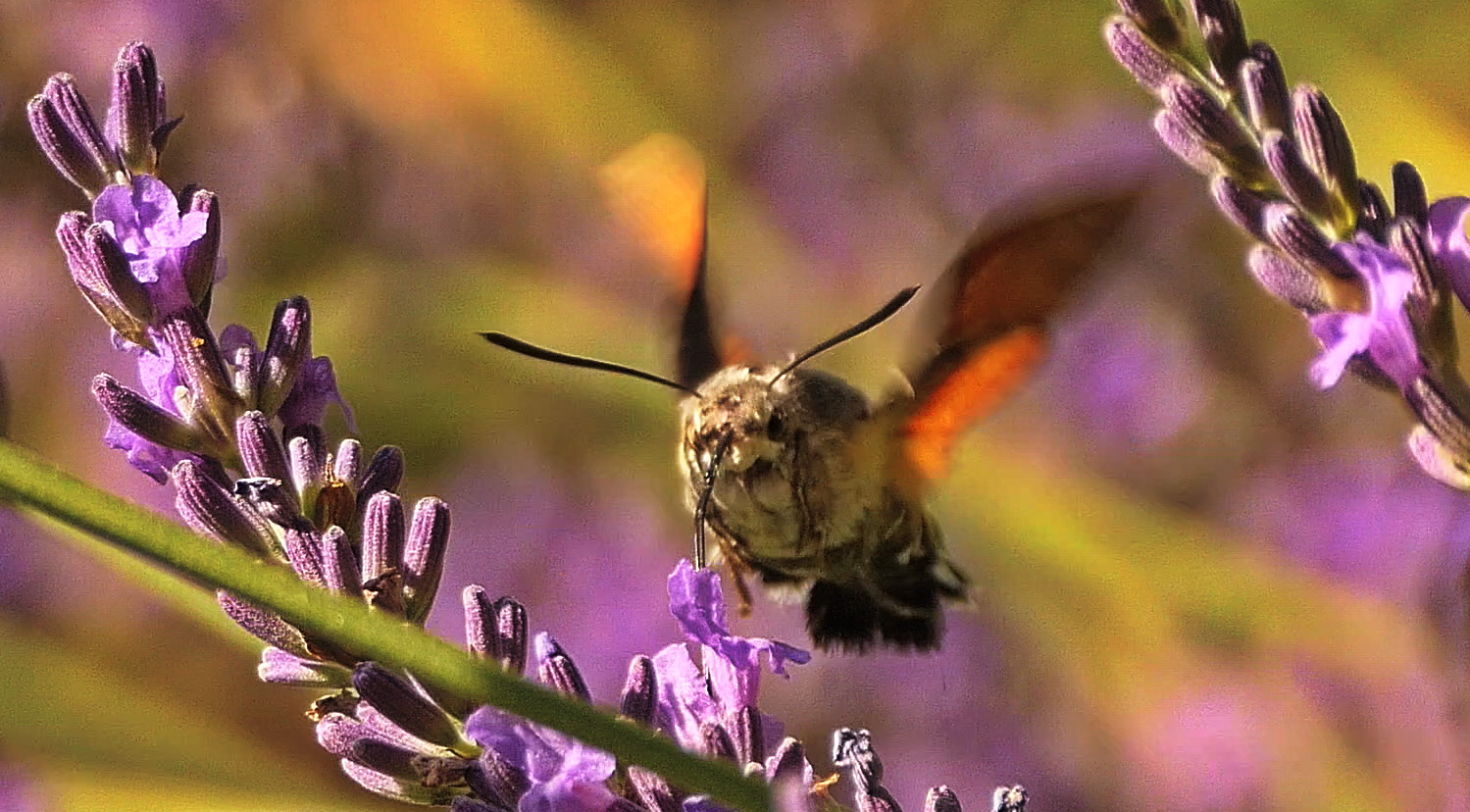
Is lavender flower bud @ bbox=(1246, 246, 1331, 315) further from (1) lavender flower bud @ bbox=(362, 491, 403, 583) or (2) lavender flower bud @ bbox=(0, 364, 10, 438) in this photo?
(2) lavender flower bud @ bbox=(0, 364, 10, 438)

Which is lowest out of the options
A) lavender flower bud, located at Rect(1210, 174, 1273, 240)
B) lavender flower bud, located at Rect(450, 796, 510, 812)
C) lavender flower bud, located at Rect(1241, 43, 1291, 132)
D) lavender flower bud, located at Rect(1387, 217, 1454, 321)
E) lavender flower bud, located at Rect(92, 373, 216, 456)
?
lavender flower bud, located at Rect(450, 796, 510, 812)

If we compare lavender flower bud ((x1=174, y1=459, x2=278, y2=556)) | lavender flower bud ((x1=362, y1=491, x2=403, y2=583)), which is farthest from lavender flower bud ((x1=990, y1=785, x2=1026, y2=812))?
lavender flower bud ((x1=174, y1=459, x2=278, y2=556))

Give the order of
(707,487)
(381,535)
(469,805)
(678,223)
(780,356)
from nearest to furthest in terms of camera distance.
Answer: (469,805) < (381,535) < (707,487) < (678,223) < (780,356)

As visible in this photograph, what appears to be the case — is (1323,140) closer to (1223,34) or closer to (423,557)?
(1223,34)

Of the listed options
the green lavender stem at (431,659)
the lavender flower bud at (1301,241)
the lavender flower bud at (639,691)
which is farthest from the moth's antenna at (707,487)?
the green lavender stem at (431,659)

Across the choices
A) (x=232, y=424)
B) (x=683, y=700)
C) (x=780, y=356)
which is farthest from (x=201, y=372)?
(x=780, y=356)

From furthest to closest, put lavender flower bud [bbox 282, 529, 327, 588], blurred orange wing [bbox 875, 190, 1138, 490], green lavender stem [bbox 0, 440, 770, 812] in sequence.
A: blurred orange wing [bbox 875, 190, 1138, 490] → lavender flower bud [bbox 282, 529, 327, 588] → green lavender stem [bbox 0, 440, 770, 812]

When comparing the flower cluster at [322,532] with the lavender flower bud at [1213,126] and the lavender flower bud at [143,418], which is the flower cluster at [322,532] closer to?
the lavender flower bud at [143,418]
